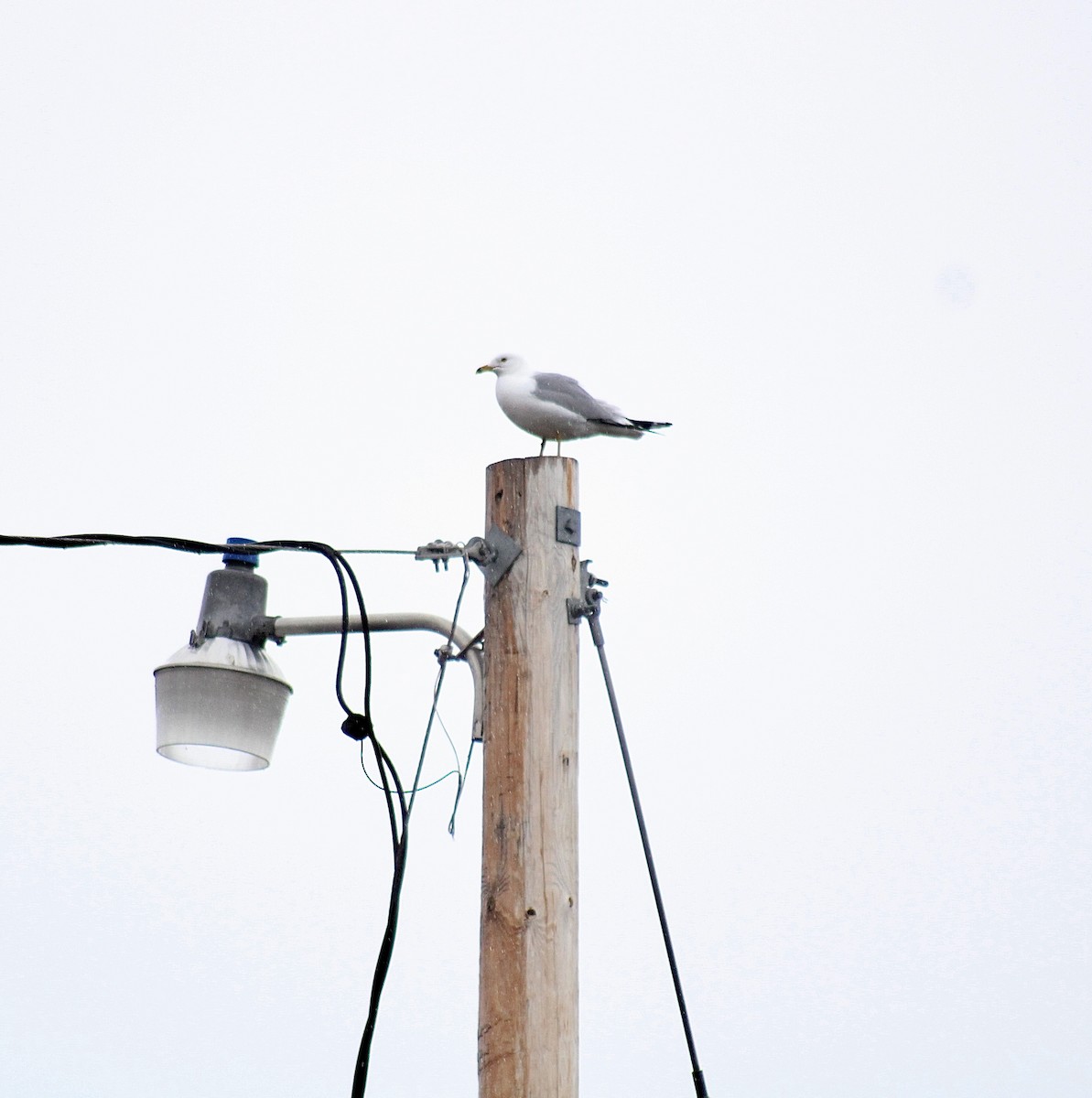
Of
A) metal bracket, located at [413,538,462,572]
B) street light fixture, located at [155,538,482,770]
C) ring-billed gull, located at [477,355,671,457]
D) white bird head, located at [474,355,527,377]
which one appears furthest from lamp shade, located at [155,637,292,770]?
white bird head, located at [474,355,527,377]

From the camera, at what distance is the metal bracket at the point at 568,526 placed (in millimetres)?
3957

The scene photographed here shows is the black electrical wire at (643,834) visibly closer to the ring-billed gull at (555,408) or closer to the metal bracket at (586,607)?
the metal bracket at (586,607)

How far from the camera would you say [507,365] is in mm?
5746

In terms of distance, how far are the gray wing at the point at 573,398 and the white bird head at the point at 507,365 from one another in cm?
11

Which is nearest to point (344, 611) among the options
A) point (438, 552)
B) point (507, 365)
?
point (438, 552)

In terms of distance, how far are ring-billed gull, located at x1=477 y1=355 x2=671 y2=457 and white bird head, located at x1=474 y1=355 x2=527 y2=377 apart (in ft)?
0.13

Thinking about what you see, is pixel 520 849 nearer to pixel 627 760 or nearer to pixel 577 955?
pixel 577 955

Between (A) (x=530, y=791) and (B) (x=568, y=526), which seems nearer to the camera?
(A) (x=530, y=791)

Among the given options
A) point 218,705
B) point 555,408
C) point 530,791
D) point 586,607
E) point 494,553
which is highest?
point 555,408

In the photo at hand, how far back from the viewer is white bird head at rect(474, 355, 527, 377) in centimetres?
555

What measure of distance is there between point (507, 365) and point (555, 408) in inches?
19.3

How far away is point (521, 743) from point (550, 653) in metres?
0.24

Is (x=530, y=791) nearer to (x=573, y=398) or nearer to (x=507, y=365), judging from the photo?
(x=573, y=398)

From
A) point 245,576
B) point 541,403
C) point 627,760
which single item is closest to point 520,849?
point 627,760
